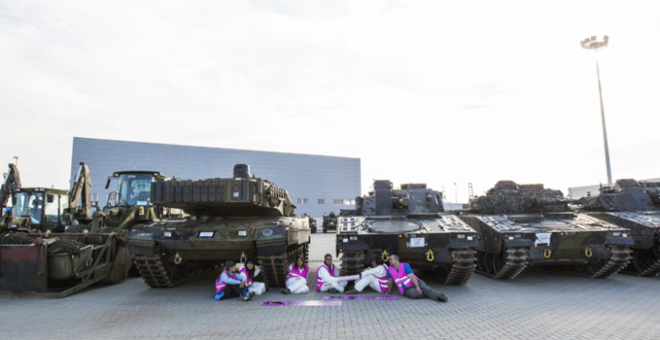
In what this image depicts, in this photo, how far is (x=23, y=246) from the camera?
27.7ft

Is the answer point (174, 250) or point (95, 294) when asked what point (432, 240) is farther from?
point (95, 294)

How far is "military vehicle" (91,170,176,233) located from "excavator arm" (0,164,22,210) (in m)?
4.02

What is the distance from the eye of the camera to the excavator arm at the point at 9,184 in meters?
14.9

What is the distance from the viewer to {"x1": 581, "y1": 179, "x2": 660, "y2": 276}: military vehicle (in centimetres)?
1066

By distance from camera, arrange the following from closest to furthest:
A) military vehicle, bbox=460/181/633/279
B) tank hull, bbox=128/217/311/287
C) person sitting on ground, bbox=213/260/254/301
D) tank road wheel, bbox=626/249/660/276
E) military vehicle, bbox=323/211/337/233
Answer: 1. person sitting on ground, bbox=213/260/254/301
2. tank hull, bbox=128/217/311/287
3. military vehicle, bbox=460/181/633/279
4. tank road wheel, bbox=626/249/660/276
5. military vehicle, bbox=323/211/337/233

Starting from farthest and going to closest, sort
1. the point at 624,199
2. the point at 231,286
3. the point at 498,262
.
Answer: the point at 624,199
the point at 498,262
the point at 231,286

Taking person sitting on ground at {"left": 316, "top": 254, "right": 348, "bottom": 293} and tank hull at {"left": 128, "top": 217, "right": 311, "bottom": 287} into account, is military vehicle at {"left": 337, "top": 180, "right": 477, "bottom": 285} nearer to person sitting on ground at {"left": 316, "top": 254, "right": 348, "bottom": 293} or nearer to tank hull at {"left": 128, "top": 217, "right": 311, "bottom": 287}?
person sitting on ground at {"left": 316, "top": 254, "right": 348, "bottom": 293}

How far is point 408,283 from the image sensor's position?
27.3 feet

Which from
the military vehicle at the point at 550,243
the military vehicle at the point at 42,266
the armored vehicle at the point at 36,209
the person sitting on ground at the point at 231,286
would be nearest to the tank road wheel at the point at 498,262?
the military vehicle at the point at 550,243

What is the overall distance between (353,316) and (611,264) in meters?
6.92

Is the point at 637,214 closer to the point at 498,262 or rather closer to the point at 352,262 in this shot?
the point at 498,262

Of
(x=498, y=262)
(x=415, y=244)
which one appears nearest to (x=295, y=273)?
→ (x=415, y=244)

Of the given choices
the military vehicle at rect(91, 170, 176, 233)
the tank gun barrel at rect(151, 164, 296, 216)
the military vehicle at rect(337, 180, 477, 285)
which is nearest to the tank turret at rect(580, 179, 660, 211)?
the military vehicle at rect(337, 180, 477, 285)

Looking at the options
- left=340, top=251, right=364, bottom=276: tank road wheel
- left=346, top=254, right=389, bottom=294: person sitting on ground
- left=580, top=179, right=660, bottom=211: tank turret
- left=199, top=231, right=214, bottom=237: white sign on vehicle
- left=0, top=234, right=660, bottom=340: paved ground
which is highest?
left=580, top=179, right=660, bottom=211: tank turret
